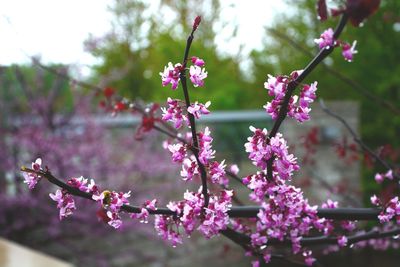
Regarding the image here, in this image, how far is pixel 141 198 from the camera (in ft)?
15.9

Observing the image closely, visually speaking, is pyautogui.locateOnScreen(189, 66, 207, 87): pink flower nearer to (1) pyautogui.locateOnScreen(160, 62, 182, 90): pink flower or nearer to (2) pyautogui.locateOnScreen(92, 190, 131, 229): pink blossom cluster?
(1) pyautogui.locateOnScreen(160, 62, 182, 90): pink flower

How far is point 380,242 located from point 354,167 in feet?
11.7

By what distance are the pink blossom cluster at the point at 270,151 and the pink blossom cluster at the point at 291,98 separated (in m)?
0.05

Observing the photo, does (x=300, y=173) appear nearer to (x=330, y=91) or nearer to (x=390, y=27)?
(x=330, y=91)

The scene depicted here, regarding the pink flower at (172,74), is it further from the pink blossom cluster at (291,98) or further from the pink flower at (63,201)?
the pink flower at (63,201)

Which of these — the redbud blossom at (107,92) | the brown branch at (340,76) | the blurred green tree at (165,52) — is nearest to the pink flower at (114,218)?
the brown branch at (340,76)

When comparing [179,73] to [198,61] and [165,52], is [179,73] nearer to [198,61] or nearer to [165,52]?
[198,61]

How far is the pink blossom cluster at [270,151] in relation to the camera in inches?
37.7

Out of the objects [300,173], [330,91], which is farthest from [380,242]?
[330,91]

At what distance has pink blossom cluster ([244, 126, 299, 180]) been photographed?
37.7 inches

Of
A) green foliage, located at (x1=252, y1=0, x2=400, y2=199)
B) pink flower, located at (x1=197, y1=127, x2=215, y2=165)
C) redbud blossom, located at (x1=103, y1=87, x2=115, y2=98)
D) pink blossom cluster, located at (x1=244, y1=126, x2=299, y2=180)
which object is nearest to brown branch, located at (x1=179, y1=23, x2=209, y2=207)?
pink flower, located at (x1=197, y1=127, x2=215, y2=165)

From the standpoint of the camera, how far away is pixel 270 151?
37.9 inches

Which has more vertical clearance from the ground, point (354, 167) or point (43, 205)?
point (354, 167)

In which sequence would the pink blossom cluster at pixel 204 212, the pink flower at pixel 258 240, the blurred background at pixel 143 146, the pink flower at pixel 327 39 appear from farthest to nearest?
the blurred background at pixel 143 146 < the pink flower at pixel 258 240 < the pink blossom cluster at pixel 204 212 < the pink flower at pixel 327 39
